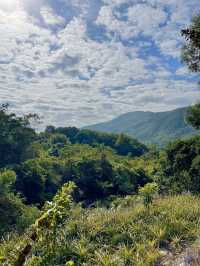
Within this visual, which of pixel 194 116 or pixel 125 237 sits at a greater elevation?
pixel 194 116

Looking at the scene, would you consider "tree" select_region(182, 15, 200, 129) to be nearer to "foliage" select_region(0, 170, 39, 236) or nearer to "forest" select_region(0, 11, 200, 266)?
"forest" select_region(0, 11, 200, 266)

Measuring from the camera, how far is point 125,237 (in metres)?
11.0

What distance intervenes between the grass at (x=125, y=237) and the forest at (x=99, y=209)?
1.0 inches

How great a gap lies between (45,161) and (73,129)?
330ft

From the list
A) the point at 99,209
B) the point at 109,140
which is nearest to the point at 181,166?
the point at 99,209

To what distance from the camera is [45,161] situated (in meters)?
63.7

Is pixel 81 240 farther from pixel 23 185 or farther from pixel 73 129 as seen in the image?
pixel 73 129

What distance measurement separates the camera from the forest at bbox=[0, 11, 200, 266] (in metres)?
9.14

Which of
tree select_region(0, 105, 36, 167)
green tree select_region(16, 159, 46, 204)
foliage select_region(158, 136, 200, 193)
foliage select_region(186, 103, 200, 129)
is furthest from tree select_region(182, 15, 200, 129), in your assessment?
tree select_region(0, 105, 36, 167)

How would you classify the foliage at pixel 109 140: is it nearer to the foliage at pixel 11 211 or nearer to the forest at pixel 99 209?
the forest at pixel 99 209

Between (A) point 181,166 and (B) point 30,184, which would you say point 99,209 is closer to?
(A) point 181,166

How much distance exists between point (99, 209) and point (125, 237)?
195 inches

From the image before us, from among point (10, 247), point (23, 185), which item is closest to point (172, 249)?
point (10, 247)

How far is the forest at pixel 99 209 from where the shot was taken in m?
9.14
